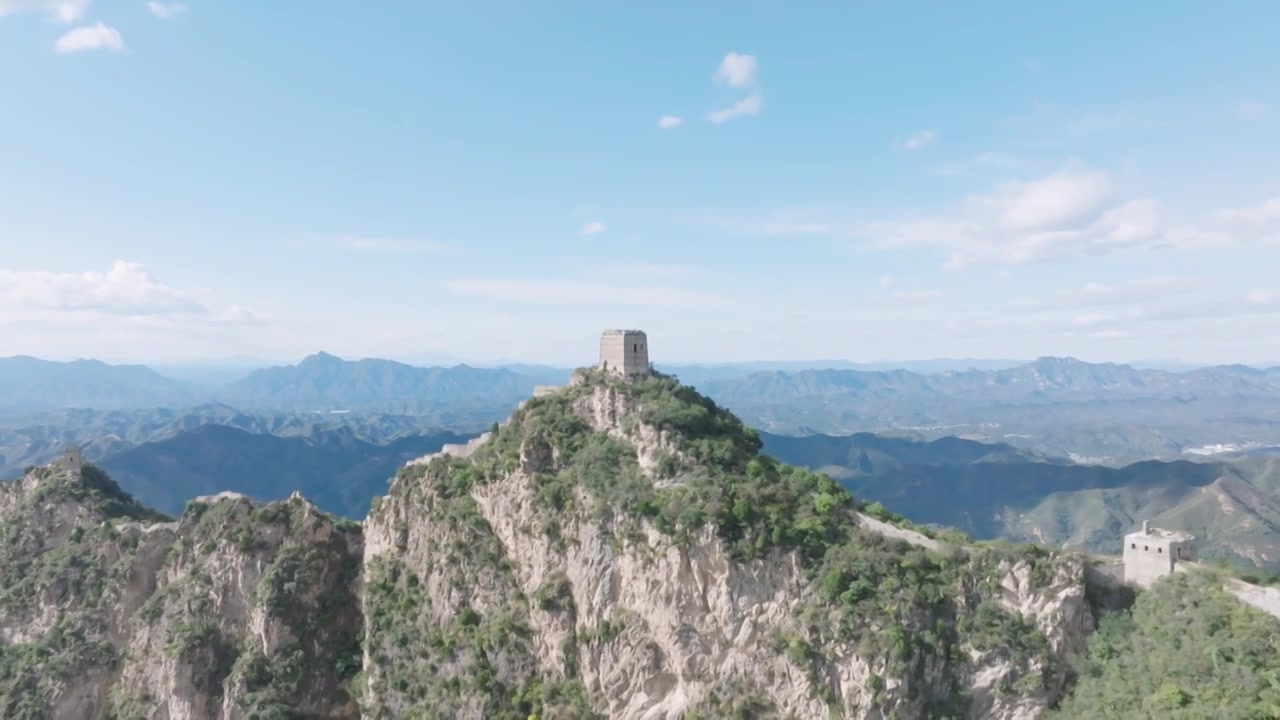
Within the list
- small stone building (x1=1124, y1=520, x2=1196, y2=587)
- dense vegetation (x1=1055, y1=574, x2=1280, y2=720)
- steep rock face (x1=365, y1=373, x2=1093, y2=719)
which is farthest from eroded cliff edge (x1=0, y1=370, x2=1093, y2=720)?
small stone building (x1=1124, y1=520, x2=1196, y2=587)

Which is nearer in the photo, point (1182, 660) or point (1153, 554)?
point (1182, 660)

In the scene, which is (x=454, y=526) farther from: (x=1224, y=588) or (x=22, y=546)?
(x=1224, y=588)

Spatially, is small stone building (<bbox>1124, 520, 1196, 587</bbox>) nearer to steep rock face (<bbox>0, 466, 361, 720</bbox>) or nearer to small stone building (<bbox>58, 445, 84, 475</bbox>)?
steep rock face (<bbox>0, 466, 361, 720</bbox>)

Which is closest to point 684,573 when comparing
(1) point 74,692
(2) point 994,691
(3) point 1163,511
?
(2) point 994,691

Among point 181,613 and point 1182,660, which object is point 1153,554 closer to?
point 1182,660

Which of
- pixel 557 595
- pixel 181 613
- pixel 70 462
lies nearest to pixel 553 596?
pixel 557 595
